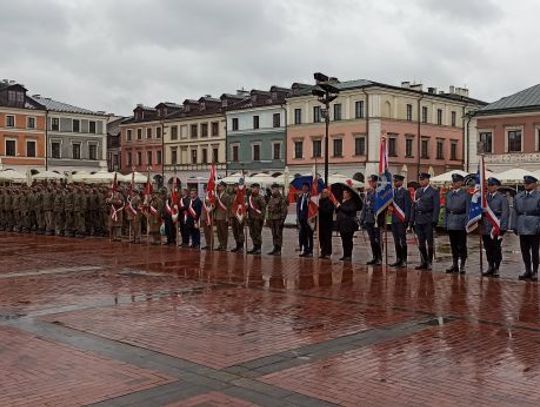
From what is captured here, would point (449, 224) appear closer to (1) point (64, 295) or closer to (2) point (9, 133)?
(1) point (64, 295)

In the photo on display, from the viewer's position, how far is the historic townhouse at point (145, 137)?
78.6m

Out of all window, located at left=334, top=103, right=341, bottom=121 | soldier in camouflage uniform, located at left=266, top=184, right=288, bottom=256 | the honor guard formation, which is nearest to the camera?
the honor guard formation

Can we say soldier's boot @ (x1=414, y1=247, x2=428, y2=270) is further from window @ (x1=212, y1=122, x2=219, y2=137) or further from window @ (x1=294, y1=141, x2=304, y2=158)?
window @ (x1=212, y1=122, x2=219, y2=137)

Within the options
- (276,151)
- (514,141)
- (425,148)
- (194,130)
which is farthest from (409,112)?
(194,130)

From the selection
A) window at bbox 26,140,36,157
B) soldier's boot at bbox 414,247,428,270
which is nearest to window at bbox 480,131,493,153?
soldier's boot at bbox 414,247,428,270

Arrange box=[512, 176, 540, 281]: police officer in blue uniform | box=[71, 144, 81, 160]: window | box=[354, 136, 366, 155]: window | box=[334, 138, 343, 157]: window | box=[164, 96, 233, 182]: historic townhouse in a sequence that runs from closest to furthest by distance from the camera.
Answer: box=[512, 176, 540, 281]: police officer in blue uniform < box=[354, 136, 366, 155]: window < box=[334, 138, 343, 157]: window < box=[164, 96, 233, 182]: historic townhouse < box=[71, 144, 81, 160]: window

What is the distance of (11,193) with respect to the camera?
89.5 ft

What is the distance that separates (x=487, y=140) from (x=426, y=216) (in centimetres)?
4098

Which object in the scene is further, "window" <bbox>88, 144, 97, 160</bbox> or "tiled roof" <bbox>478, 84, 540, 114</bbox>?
"window" <bbox>88, 144, 97, 160</bbox>

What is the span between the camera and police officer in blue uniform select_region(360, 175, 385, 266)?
15.8m

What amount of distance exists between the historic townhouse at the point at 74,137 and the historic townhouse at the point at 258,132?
16.7 metres

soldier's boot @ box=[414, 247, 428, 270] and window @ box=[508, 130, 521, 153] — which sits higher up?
window @ box=[508, 130, 521, 153]

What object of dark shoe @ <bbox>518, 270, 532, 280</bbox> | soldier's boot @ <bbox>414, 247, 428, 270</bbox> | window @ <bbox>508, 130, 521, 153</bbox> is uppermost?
window @ <bbox>508, 130, 521, 153</bbox>

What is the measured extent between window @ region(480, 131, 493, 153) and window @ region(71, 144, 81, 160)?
43.9m
